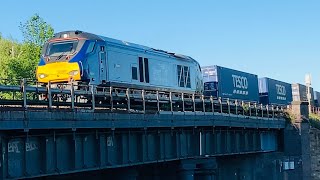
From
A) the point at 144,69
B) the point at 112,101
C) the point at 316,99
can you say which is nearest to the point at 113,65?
the point at 144,69

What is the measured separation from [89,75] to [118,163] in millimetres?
5376

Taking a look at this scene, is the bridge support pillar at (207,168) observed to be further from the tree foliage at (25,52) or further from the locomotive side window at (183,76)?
the tree foliage at (25,52)

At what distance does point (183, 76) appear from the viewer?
3378 cm


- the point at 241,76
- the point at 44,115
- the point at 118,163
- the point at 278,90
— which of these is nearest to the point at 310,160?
the point at 241,76

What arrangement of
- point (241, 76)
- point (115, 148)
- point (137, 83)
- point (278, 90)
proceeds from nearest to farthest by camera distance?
point (115, 148) → point (137, 83) → point (241, 76) → point (278, 90)

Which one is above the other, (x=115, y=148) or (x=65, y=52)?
(x=65, y=52)

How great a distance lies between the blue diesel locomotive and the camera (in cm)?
2359

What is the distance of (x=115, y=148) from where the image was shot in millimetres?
19797

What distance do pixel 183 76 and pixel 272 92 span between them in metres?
22.9

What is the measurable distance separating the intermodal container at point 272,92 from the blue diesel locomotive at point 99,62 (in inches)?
967

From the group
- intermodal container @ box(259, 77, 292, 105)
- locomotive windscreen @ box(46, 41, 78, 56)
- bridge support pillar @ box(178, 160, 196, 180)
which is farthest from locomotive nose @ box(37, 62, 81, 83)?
intermodal container @ box(259, 77, 292, 105)

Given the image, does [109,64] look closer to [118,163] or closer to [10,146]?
[118,163]

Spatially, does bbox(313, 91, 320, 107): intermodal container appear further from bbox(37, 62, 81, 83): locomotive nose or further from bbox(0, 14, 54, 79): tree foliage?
bbox(37, 62, 81, 83): locomotive nose

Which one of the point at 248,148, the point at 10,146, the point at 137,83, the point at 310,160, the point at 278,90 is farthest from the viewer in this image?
the point at 278,90
